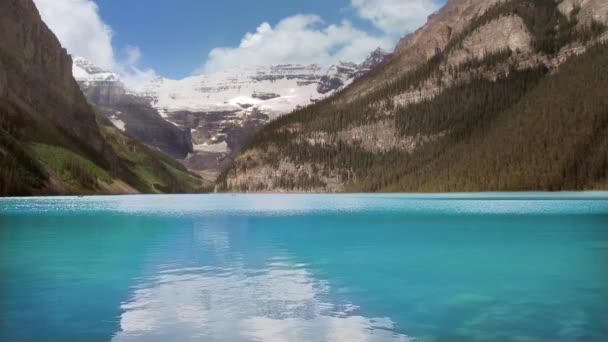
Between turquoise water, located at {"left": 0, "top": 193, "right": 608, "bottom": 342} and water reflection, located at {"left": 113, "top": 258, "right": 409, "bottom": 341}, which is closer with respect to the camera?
water reflection, located at {"left": 113, "top": 258, "right": 409, "bottom": 341}

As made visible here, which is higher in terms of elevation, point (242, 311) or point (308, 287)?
point (308, 287)

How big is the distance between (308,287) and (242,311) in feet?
17.5

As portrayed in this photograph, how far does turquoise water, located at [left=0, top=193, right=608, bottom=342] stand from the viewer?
59.4 ft

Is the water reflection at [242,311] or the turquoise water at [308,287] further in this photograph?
the turquoise water at [308,287]

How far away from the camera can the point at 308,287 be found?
84.1 feet

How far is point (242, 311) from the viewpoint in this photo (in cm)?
2081

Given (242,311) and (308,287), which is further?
(308,287)

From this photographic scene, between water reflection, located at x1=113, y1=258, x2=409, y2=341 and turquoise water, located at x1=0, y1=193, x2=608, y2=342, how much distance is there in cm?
6

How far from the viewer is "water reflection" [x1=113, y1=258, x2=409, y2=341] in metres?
17.6

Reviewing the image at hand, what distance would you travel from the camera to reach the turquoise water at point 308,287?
1811 centimetres

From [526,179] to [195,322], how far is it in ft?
632

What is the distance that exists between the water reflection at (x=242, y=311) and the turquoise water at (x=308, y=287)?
0.06 m

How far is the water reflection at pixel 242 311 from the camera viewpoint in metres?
17.6

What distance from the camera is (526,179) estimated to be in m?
196
